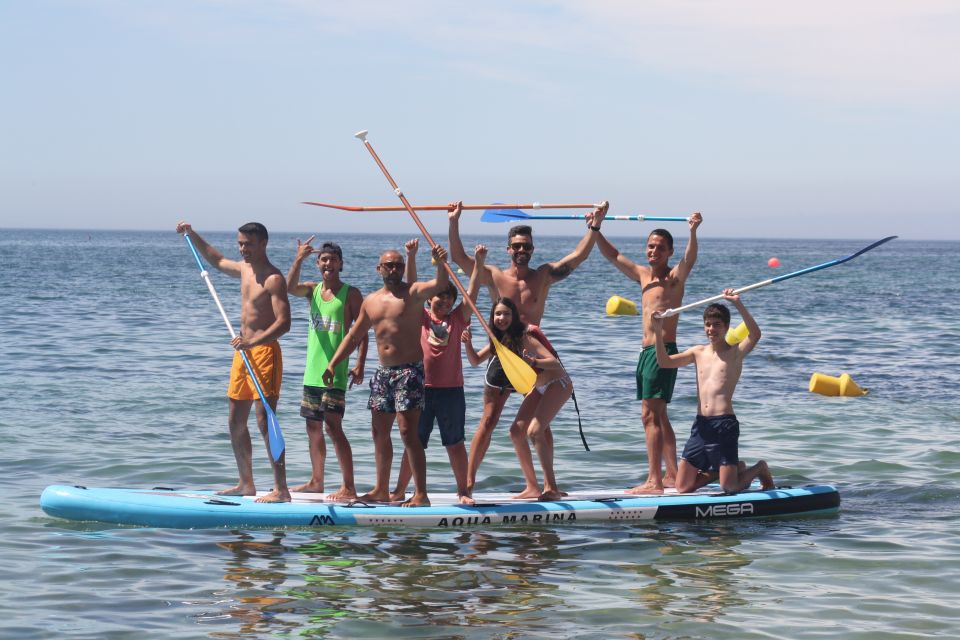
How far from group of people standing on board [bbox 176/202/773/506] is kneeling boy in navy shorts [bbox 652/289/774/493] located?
1cm

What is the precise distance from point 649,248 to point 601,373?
9270 millimetres

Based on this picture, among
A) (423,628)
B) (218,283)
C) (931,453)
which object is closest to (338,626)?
(423,628)

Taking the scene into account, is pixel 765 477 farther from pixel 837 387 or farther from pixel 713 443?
pixel 837 387

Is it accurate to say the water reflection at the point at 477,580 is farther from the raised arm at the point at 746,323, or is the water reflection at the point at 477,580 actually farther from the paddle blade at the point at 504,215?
the paddle blade at the point at 504,215

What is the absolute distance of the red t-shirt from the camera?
8406 mm

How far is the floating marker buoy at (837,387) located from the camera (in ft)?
52.5

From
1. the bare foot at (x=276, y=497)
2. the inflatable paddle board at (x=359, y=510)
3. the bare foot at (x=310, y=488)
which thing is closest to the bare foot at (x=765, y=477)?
the inflatable paddle board at (x=359, y=510)

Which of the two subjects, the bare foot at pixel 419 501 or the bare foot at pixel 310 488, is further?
the bare foot at pixel 310 488

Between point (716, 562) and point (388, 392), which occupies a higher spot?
point (388, 392)

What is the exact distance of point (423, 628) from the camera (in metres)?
6.62

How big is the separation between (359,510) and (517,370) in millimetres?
1606

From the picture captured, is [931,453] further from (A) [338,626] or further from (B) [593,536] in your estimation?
(A) [338,626]

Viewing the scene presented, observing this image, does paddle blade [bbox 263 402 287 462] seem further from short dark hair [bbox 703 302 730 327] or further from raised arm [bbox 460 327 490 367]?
short dark hair [bbox 703 302 730 327]

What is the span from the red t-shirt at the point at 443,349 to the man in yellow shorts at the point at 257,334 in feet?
3.44
